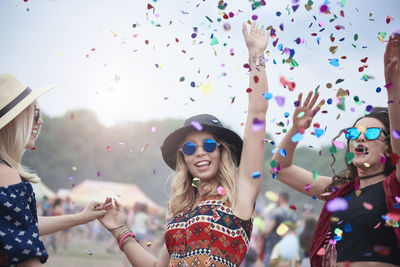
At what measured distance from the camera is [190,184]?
3311 millimetres

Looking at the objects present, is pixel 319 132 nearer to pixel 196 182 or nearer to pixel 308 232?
pixel 196 182

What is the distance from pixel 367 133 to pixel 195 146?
1.20 m

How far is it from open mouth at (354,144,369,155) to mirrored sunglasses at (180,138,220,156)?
3.18 feet

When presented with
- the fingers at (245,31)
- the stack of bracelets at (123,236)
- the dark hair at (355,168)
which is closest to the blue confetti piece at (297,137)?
the dark hair at (355,168)

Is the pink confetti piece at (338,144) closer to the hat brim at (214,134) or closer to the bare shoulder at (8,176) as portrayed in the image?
the hat brim at (214,134)

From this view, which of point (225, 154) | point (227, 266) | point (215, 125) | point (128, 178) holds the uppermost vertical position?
point (215, 125)

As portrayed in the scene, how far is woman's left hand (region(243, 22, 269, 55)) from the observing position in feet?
10.0

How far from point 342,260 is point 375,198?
455 millimetres

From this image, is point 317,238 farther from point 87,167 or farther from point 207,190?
point 87,167

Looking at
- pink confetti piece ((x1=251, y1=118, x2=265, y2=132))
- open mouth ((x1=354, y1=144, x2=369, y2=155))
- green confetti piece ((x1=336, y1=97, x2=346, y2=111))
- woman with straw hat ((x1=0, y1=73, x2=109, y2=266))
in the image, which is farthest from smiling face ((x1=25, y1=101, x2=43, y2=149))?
open mouth ((x1=354, y1=144, x2=369, y2=155))

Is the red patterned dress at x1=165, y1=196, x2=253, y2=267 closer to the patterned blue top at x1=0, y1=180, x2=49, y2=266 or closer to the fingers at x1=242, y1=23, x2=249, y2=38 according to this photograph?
the patterned blue top at x1=0, y1=180, x2=49, y2=266

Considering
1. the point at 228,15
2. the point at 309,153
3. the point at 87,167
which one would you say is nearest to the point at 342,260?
the point at 228,15

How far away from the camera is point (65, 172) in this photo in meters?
42.9

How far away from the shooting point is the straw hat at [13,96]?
2.51 meters
